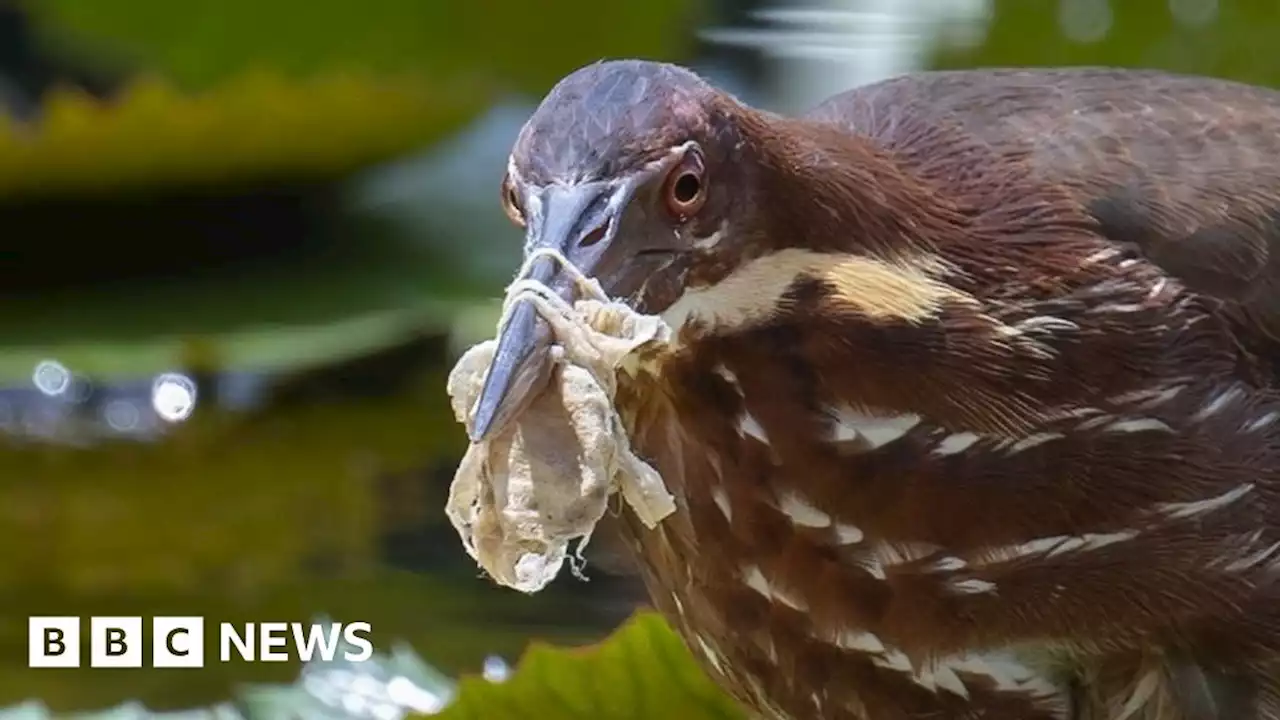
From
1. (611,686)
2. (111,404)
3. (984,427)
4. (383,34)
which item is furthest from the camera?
(383,34)

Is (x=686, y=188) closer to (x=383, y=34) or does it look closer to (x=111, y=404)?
(x=111, y=404)

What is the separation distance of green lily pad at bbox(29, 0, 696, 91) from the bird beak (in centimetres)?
96

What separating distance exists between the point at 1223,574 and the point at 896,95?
0.21m

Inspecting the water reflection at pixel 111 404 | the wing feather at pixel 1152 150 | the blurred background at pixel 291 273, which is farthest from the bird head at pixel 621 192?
the water reflection at pixel 111 404

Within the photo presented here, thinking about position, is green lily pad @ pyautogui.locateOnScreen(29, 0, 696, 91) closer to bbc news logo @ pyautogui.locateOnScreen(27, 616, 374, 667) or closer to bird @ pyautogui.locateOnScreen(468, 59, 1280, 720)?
bbc news logo @ pyautogui.locateOnScreen(27, 616, 374, 667)

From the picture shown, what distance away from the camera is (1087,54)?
145 cm

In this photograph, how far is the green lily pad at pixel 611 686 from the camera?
813mm

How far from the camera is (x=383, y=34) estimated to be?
1.50 meters

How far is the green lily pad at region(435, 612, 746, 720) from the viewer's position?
2.67 feet

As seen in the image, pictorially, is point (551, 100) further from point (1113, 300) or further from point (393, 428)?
point (393, 428)

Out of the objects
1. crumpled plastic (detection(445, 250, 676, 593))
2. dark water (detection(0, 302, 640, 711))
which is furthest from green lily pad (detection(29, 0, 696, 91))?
crumpled plastic (detection(445, 250, 676, 593))

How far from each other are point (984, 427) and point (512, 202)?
0.59ft

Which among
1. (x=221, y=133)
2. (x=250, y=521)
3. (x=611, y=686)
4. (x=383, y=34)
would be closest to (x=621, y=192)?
(x=611, y=686)

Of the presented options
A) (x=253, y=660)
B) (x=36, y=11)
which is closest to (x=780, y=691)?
(x=253, y=660)
